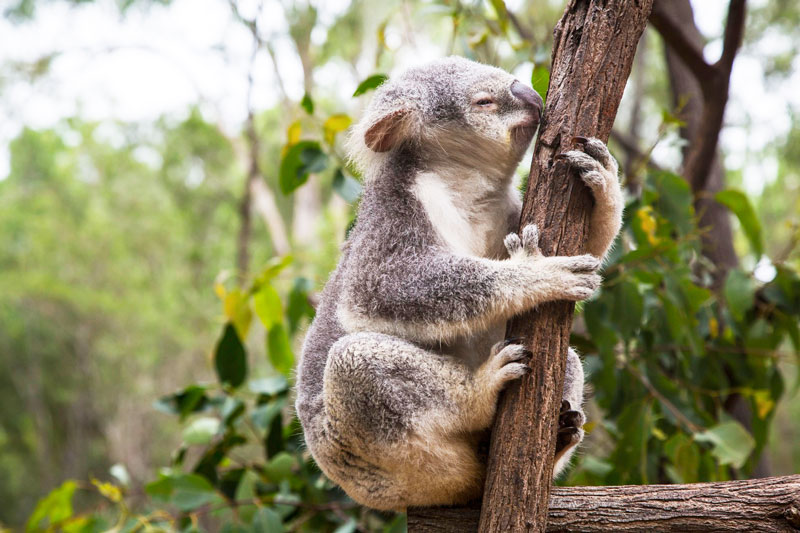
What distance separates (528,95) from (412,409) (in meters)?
1.04

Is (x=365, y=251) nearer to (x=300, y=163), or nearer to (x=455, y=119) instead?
(x=455, y=119)

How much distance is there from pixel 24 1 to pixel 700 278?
27.7 ft

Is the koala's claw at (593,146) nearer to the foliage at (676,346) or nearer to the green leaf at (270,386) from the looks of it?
the foliage at (676,346)

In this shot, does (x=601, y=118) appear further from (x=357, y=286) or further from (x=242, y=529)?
(x=242, y=529)

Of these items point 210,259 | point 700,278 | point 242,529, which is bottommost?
point 242,529

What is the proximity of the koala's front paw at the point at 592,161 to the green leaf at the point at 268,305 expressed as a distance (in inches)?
89.4

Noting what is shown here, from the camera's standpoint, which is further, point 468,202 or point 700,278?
point 700,278

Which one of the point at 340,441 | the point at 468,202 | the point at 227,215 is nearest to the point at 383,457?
the point at 340,441

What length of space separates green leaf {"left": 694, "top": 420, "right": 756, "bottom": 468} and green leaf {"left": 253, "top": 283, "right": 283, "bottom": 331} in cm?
214

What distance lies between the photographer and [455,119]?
2.46 metres

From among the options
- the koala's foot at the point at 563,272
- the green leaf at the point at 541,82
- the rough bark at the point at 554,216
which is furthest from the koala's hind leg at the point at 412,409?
the green leaf at the point at 541,82

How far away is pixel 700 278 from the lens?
14.2 feet

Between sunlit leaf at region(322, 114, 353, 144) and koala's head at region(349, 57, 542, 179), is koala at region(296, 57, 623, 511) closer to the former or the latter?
koala's head at region(349, 57, 542, 179)

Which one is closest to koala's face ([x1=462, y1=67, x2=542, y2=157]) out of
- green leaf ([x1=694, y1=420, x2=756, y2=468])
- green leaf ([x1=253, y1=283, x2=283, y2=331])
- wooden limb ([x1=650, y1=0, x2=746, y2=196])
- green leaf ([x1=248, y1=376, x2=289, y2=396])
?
wooden limb ([x1=650, y1=0, x2=746, y2=196])
